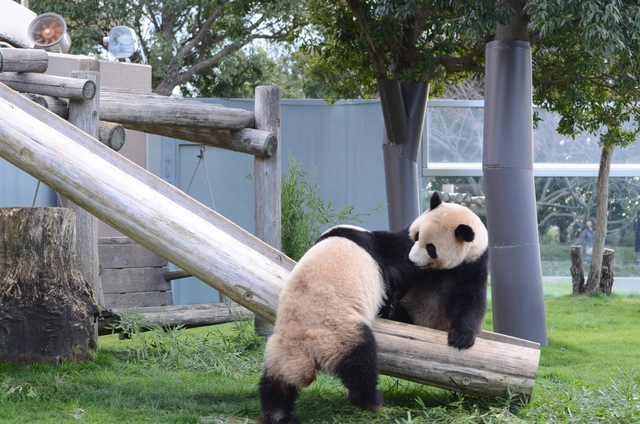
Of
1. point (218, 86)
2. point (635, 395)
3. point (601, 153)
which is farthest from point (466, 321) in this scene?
point (218, 86)

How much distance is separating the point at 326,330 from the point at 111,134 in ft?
8.79

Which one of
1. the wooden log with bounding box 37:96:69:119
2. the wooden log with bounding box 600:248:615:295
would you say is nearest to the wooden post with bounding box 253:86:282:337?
the wooden log with bounding box 37:96:69:119

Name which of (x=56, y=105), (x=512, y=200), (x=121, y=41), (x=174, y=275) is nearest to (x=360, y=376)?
(x=56, y=105)

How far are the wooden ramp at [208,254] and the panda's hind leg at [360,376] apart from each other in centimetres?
42

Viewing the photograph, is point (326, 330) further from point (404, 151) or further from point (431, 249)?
point (404, 151)

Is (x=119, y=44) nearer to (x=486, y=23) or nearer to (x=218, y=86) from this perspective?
(x=486, y=23)

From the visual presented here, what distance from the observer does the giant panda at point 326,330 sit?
10.3ft

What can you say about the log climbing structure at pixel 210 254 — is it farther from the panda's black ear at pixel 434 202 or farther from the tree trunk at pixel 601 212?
the tree trunk at pixel 601 212

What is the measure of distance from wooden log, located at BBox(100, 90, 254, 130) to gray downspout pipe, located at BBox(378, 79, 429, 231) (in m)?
2.56

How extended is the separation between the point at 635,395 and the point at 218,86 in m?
13.3

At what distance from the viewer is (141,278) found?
6234 millimetres

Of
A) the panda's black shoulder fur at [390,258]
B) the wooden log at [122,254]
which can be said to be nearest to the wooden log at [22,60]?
the wooden log at [122,254]

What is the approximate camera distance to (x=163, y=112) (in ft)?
17.8

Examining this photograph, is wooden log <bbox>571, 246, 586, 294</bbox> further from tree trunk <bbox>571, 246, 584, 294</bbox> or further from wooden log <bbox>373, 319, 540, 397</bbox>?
wooden log <bbox>373, 319, 540, 397</bbox>
